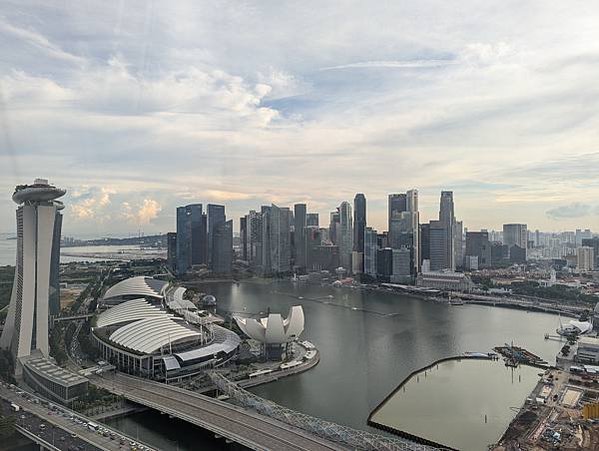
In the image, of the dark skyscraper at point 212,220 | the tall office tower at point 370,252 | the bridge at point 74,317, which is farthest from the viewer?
the tall office tower at point 370,252

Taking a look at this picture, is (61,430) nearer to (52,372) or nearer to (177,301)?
(52,372)

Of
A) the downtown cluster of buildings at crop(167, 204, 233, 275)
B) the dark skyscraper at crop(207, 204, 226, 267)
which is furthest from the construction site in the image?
the downtown cluster of buildings at crop(167, 204, 233, 275)

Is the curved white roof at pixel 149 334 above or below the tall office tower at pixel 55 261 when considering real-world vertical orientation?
below

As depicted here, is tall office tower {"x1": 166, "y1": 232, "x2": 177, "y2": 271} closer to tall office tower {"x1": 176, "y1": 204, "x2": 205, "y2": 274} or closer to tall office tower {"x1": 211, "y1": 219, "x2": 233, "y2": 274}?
tall office tower {"x1": 176, "y1": 204, "x2": 205, "y2": 274}

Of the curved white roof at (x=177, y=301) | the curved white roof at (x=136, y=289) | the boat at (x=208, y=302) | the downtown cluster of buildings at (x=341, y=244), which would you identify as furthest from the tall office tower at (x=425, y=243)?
the curved white roof at (x=136, y=289)

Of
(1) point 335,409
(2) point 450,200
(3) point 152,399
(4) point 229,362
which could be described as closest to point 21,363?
(3) point 152,399

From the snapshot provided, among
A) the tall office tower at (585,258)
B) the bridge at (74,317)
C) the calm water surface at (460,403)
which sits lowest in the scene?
the calm water surface at (460,403)

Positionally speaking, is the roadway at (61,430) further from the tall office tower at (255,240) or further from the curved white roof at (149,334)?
the tall office tower at (255,240)
